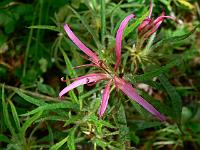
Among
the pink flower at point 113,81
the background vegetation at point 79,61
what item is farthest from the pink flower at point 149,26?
the pink flower at point 113,81

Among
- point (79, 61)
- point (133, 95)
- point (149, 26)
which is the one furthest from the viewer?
point (79, 61)

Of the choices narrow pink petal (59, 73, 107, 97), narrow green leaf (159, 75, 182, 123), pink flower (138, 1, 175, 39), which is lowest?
narrow green leaf (159, 75, 182, 123)

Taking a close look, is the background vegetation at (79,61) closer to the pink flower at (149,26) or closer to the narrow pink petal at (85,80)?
the pink flower at (149,26)

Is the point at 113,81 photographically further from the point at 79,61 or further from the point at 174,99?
the point at 79,61

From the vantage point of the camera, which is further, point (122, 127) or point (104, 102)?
point (122, 127)

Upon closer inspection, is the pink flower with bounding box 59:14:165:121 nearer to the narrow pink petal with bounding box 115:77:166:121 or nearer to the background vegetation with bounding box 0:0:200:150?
the narrow pink petal with bounding box 115:77:166:121

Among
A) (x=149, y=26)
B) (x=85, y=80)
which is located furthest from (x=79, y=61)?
(x=85, y=80)

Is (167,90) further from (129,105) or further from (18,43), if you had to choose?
(18,43)

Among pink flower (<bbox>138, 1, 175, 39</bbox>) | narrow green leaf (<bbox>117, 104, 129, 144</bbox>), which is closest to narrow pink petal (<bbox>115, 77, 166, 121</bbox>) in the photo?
narrow green leaf (<bbox>117, 104, 129, 144</bbox>)
